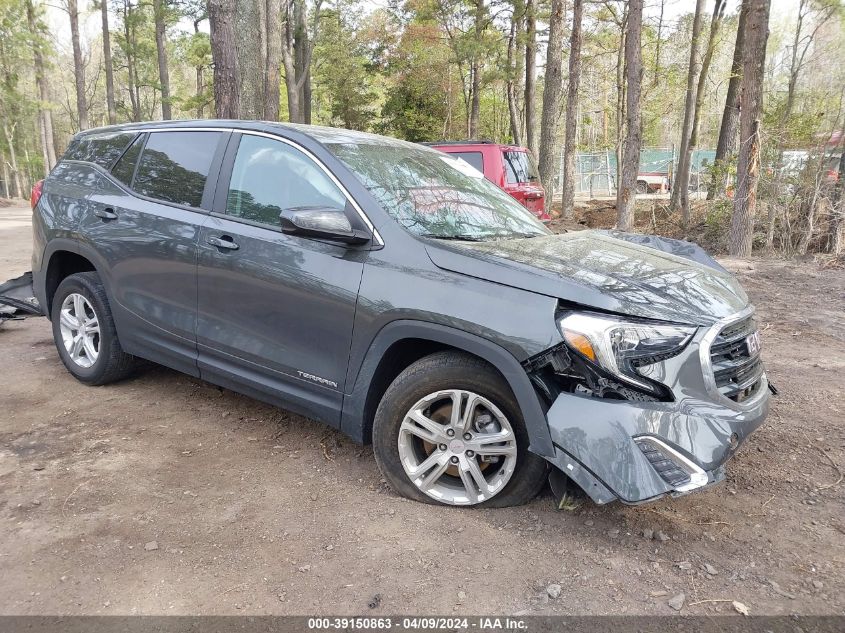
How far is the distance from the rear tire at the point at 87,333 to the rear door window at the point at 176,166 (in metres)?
0.86

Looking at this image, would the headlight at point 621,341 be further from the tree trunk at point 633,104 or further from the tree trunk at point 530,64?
the tree trunk at point 530,64

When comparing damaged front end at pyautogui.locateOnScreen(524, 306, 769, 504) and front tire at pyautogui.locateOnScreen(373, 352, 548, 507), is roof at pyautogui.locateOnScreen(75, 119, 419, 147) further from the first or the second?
damaged front end at pyautogui.locateOnScreen(524, 306, 769, 504)

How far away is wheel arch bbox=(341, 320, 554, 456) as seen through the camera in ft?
8.29

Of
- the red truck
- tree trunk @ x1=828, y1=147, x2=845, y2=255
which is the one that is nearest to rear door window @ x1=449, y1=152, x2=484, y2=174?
the red truck

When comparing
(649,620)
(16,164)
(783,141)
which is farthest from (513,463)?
(16,164)

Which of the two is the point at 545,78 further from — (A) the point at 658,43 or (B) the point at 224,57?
(B) the point at 224,57

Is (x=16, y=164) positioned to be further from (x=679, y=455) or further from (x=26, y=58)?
(x=679, y=455)

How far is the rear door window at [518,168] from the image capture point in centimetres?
1038

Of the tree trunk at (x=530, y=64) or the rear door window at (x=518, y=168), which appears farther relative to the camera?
the tree trunk at (x=530, y=64)

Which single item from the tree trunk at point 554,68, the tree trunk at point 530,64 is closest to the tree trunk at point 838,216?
the tree trunk at point 554,68

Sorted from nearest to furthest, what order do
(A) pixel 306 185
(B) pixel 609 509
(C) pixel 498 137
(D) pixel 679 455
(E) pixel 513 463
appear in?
1. (D) pixel 679 455
2. (E) pixel 513 463
3. (B) pixel 609 509
4. (A) pixel 306 185
5. (C) pixel 498 137

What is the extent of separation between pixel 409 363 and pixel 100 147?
10.1ft

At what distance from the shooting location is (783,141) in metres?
9.55

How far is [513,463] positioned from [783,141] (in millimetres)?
9274
